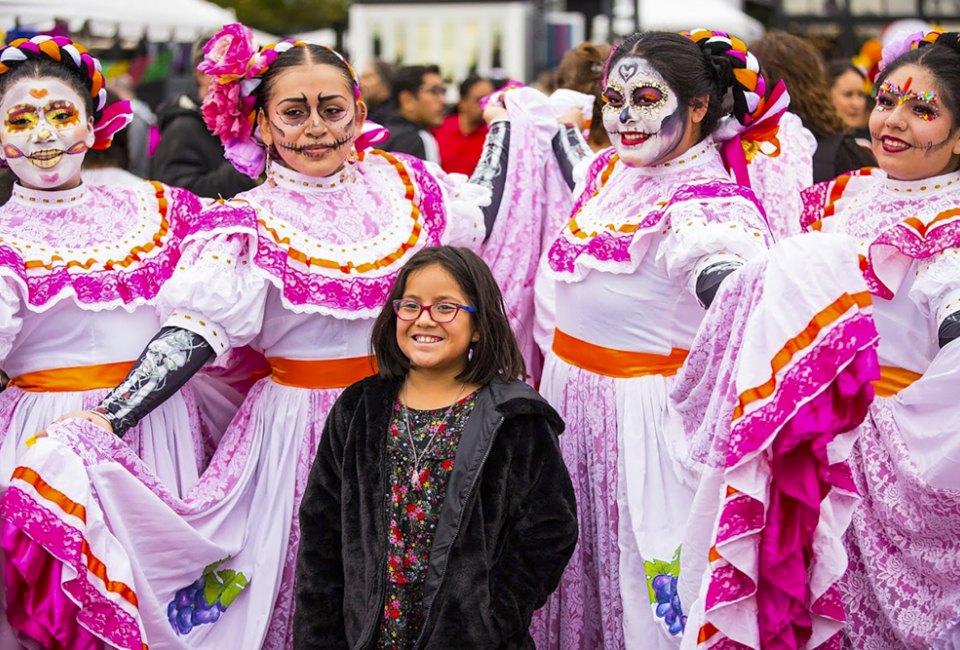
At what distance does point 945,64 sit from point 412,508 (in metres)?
1.74

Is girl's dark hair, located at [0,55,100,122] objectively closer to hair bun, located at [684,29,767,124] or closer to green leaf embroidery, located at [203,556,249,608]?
green leaf embroidery, located at [203,556,249,608]

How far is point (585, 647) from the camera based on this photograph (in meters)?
3.32

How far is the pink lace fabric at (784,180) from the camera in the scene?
3.85 m

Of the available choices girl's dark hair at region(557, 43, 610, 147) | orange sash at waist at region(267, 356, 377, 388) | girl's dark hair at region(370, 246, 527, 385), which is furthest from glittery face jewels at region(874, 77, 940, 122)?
orange sash at waist at region(267, 356, 377, 388)

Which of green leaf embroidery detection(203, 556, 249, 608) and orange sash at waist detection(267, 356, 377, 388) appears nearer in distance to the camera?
green leaf embroidery detection(203, 556, 249, 608)

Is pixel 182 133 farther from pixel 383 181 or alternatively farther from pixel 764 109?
pixel 764 109

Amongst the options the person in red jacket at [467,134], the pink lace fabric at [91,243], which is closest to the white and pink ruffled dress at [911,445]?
the pink lace fabric at [91,243]

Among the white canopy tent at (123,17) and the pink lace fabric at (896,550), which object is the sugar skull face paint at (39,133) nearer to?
the pink lace fabric at (896,550)

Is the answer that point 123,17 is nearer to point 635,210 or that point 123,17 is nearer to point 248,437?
point 248,437

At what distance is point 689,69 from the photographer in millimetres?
3201

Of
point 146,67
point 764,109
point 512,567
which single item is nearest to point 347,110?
point 764,109

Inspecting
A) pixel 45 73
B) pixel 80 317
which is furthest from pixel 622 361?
pixel 45 73

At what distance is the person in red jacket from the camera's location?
827 centimetres

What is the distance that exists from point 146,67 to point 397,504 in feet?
29.6
